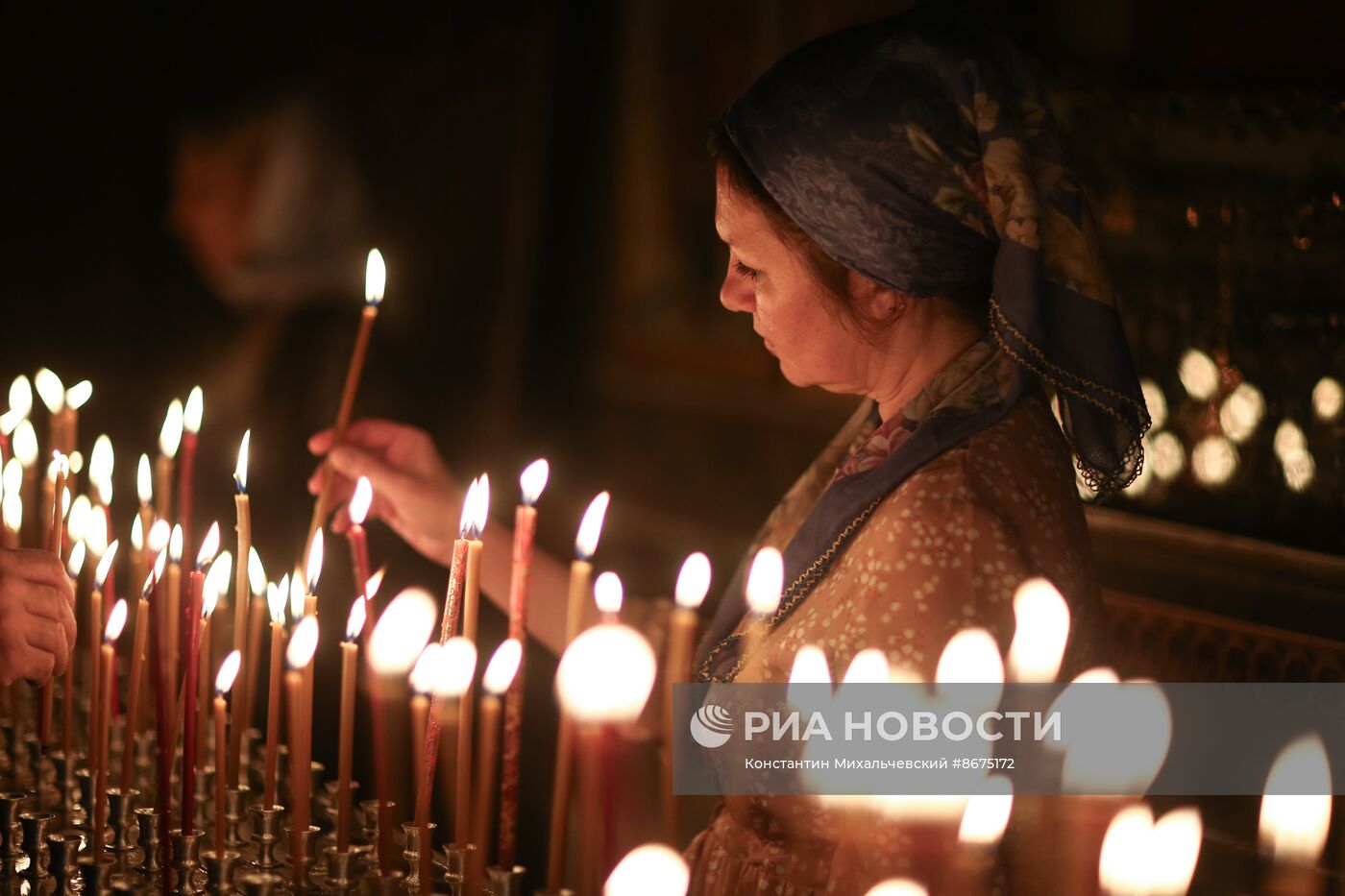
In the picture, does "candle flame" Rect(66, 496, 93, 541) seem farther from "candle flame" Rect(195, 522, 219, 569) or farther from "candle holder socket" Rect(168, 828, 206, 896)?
"candle holder socket" Rect(168, 828, 206, 896)

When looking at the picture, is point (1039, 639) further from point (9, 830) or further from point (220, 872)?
point (9, 830)

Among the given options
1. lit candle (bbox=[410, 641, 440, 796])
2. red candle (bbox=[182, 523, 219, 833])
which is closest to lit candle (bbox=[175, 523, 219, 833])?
red candle (bbox=[182, 523, 219, 833])

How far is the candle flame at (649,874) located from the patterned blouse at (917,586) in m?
0.52

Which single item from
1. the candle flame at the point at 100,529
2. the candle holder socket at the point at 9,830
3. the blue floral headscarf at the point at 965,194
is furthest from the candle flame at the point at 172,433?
the blue floral headscarf at the point at 965,194

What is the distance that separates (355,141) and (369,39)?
1.04 ft

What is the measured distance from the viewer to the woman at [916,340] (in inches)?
59.2

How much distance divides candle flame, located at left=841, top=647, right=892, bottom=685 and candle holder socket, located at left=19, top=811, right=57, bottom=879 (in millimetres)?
789

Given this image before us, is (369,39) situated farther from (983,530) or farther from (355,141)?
(983,530)

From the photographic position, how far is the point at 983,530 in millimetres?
1490

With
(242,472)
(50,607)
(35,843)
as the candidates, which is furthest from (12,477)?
(35,843)

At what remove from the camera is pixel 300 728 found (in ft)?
3.86

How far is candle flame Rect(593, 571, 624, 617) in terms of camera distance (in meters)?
1.12

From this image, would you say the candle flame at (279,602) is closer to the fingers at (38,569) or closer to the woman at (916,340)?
the fingers at (38,569)

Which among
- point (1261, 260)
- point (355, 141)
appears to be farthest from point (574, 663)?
point (355, 141)
